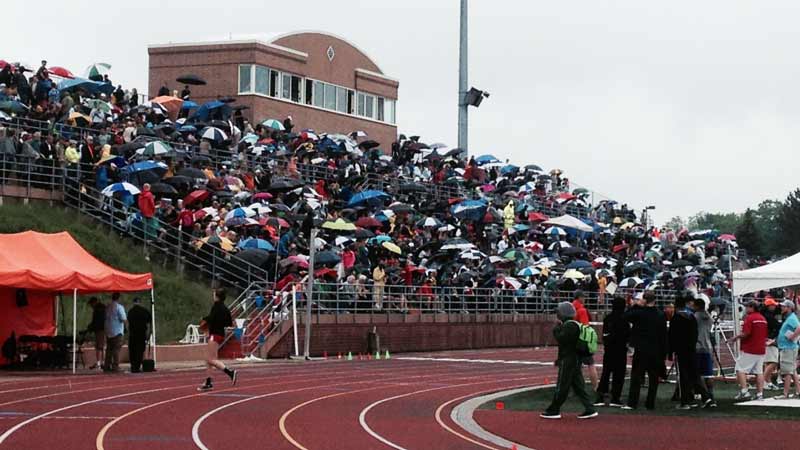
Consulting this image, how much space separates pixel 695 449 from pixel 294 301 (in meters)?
23.0

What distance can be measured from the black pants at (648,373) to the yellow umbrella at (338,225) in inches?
875

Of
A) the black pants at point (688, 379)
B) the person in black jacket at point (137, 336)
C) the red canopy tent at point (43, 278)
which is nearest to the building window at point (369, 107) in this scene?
the red canopy tent at point (43, 278)

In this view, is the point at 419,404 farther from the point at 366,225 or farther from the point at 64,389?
the point at 366,225

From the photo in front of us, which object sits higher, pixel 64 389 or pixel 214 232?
pixel 214 232

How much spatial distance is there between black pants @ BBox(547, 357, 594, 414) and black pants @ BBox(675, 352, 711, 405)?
2435 millimetres

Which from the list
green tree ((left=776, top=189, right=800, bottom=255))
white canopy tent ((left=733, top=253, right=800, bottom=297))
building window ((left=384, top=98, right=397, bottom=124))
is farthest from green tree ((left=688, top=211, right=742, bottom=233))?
white canopy tent ((left=733, top=253, right=800, bottom=297))

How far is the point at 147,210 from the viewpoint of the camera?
4100 centimetres

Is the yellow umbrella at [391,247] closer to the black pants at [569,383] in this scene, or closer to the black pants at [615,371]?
the black pants at [615,371]

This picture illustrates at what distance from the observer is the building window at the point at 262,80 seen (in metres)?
64.8

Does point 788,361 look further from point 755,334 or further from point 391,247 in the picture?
point 391,247

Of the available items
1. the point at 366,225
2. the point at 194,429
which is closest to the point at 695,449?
the point at 194,429

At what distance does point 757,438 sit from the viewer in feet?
61.0

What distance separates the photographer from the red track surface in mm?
17484

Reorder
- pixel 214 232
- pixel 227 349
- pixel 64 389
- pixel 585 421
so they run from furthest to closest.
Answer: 1. pixel 214 232
2. pixel 227 349
3. pixel 64 389
4. pixel 585 421
